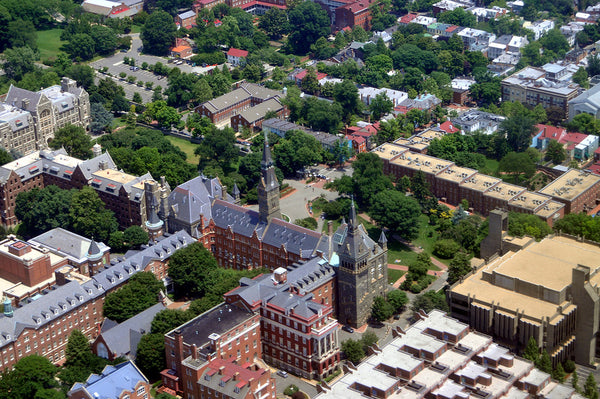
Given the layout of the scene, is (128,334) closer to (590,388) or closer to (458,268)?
(458,268)

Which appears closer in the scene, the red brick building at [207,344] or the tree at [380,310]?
the red brick building at [207,344]

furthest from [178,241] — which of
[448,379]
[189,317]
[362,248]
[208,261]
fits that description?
[448,379]

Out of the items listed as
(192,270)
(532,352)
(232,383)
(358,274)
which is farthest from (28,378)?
(532,352)

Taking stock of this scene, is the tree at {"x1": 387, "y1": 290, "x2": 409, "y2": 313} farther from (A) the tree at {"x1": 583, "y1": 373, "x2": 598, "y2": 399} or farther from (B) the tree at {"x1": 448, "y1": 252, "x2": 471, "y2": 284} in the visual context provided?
(A) the tree at {"x1": 583, "y1": 373, "x2": 598, "y2": 399}

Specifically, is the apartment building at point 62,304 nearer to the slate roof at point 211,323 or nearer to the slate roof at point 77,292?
the slate roof at point 77,292

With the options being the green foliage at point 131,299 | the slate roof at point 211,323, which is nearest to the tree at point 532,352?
the slate roof at point 211,323

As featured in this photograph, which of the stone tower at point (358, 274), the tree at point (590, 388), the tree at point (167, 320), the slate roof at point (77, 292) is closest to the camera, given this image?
the tree at point (590, 388)
